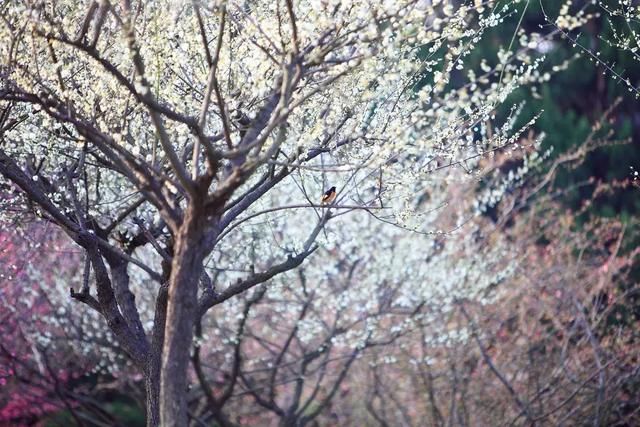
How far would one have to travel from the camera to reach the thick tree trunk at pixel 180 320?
4.53 m

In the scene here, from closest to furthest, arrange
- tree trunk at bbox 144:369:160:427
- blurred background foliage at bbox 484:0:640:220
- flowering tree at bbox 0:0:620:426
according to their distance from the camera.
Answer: flowering tree at bbox 0:0:620:426 → tree trunk at bbox 144:369:160:427 → blurred background foliage at bbox 484:0:640:220

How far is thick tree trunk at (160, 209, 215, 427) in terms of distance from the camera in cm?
453

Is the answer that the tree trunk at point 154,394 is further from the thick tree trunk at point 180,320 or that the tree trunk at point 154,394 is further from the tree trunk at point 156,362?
the thick tree trunk at point 180,320

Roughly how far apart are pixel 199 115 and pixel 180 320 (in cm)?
168

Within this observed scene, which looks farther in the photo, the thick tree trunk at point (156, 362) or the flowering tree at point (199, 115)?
the thick tree trunk at point (156, 362)

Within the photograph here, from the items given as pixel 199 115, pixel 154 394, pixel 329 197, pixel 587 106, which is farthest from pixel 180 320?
pixel 587 106

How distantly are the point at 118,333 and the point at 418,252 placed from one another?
5.40 meters

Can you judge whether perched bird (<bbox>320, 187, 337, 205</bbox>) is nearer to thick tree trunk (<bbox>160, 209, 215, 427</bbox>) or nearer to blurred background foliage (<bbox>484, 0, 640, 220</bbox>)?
thick tree trunk (<bbox>160, 209, 215, 427</bbox>)

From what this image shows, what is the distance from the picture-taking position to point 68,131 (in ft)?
19.0

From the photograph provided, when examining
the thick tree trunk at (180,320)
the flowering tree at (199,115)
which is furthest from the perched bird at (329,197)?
the thick tree trunk at (180,320)

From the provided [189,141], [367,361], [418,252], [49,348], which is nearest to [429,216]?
[418,252]

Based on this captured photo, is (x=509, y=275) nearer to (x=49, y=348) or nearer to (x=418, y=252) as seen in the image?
(x=418, y=252)

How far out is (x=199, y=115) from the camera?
19.0ft

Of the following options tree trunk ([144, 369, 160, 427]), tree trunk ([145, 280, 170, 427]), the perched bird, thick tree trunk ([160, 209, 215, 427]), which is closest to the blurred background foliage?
the perched bird
